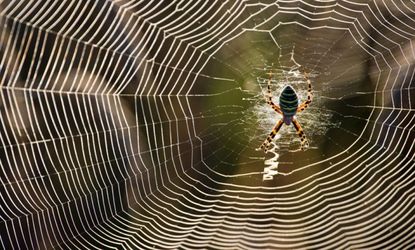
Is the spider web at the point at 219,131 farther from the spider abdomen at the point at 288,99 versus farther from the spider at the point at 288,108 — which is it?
the spider abdomen at the point at 288,99

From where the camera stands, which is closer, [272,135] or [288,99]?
[288,99]

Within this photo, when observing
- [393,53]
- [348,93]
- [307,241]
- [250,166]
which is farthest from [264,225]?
[393,53]

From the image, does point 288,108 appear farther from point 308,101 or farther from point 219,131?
point 219,131

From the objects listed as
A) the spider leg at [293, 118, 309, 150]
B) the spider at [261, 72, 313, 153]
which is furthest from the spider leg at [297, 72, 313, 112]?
the spider leg at [293, 118, 309, 150]

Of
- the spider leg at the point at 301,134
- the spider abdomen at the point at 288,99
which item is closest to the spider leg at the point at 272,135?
the spider leg at the point at 301,134

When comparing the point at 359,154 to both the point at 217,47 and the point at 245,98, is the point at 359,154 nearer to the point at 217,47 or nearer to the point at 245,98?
the point at 245,98

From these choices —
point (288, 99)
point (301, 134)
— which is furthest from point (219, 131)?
point (288, 99)

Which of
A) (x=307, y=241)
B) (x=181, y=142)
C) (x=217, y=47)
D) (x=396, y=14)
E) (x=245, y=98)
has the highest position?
(x=396, y=14)
